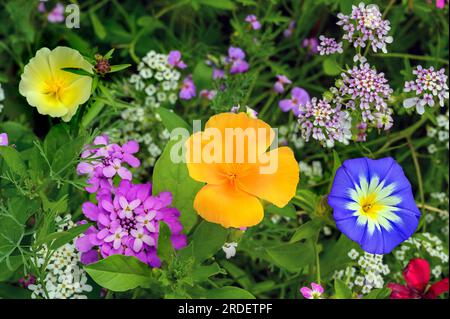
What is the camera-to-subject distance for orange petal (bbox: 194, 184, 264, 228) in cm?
106

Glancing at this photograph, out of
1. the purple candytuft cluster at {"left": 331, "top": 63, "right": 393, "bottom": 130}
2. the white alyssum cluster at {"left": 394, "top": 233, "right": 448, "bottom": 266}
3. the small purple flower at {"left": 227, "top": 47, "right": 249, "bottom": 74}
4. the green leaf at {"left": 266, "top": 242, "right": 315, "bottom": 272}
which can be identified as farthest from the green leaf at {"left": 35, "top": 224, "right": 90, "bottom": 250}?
the white alyssum cluster at {"left": 394, "top": 233, "right": 448, "bottom": 266}

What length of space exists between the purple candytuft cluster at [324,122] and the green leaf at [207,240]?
21cm

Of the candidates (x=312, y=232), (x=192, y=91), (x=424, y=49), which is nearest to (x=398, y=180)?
(x=312, y=232)

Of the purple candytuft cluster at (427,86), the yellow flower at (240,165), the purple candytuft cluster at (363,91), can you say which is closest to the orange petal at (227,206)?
the yellow flower at (240,165)

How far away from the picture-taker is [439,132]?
157 centimetres

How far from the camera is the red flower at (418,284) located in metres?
1.31

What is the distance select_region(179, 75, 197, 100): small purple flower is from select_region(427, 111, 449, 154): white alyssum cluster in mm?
541

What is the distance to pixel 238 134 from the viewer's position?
1.10 meters

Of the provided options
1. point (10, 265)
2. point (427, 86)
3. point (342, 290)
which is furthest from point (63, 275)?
point (427, 86)

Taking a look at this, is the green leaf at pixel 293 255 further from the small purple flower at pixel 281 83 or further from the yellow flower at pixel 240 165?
the small purple flower at pixel 281 83

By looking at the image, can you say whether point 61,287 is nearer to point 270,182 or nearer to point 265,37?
point 270,182

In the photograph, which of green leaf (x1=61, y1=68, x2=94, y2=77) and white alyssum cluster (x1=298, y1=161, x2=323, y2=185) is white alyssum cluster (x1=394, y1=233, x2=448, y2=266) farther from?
green leaf (x1=61, y1=68, x2=94, y2=77)

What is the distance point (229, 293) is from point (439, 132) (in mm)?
700
